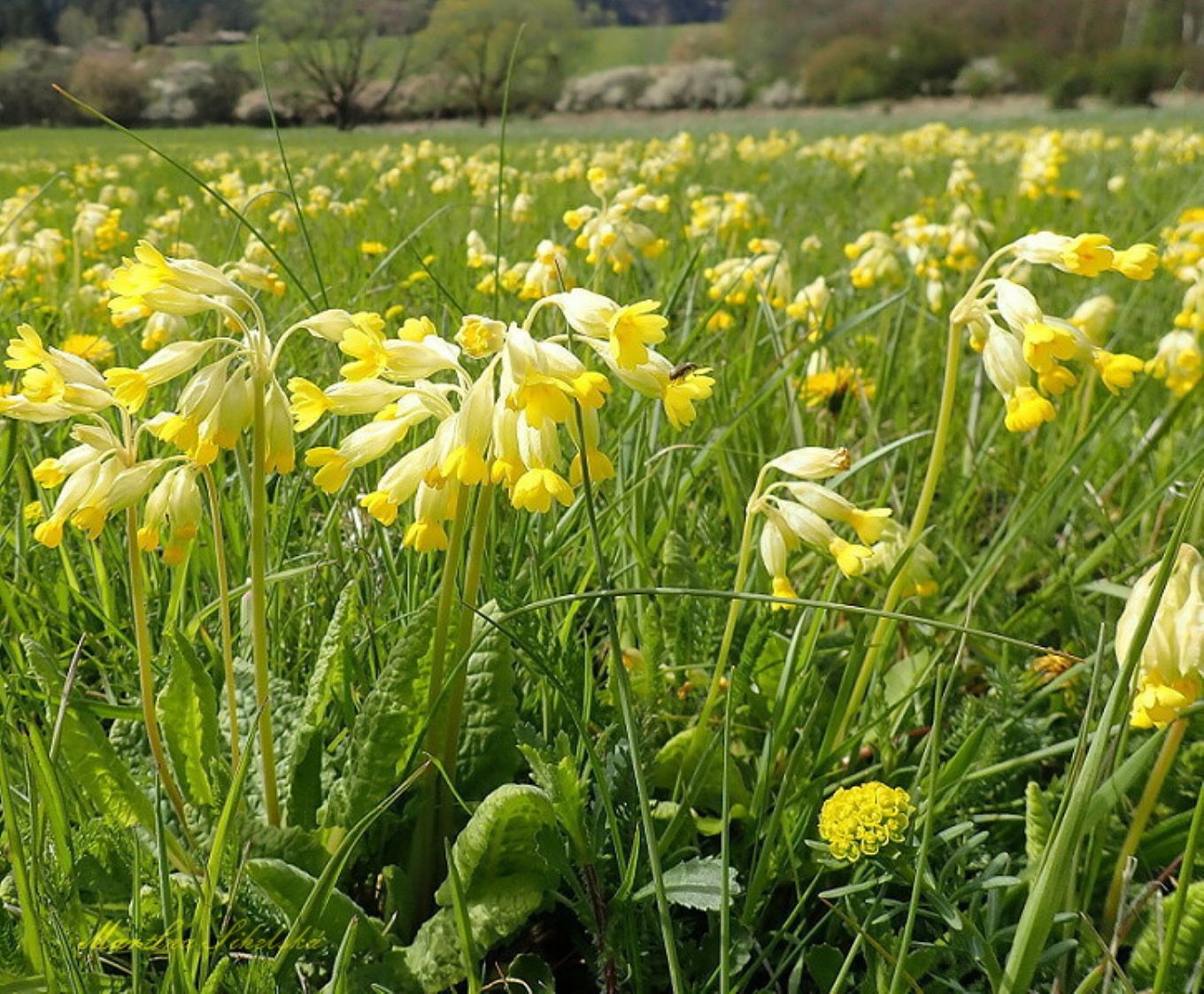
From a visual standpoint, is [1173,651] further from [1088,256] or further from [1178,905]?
[1088,256]

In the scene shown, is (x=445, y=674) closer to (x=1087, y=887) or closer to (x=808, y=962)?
(x=808, y=962)

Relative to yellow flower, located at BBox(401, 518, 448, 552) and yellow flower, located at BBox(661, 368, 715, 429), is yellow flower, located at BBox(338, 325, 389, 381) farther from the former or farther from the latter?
yellow flower, located at BBox(661, 368, 715, 429)

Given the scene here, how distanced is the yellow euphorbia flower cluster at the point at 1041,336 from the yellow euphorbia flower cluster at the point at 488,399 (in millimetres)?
386

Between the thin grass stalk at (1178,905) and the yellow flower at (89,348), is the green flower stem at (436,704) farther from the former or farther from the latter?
the yellow flower at (89,348)

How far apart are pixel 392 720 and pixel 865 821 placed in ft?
1.72

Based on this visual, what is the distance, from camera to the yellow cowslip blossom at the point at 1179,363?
8.29 feet

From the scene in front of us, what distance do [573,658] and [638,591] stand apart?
0.42 m

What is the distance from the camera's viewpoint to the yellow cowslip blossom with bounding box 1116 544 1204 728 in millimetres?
1146

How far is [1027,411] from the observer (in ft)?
4.30

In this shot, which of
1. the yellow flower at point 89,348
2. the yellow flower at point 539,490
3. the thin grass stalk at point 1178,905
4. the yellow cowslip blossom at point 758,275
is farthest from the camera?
the yellow cowslip blossom at point 758,275

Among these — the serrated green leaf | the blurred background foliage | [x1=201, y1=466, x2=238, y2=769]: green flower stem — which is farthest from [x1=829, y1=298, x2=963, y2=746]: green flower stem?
the blurred background foliage

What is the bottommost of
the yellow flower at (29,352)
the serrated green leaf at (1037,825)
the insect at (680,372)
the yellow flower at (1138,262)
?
the serrated green leaf at (1037,825)

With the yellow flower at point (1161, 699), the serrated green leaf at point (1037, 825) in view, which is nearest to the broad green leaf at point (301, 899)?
the serrated green leaf at point (1037, 825)

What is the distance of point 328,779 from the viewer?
4.70 feet
